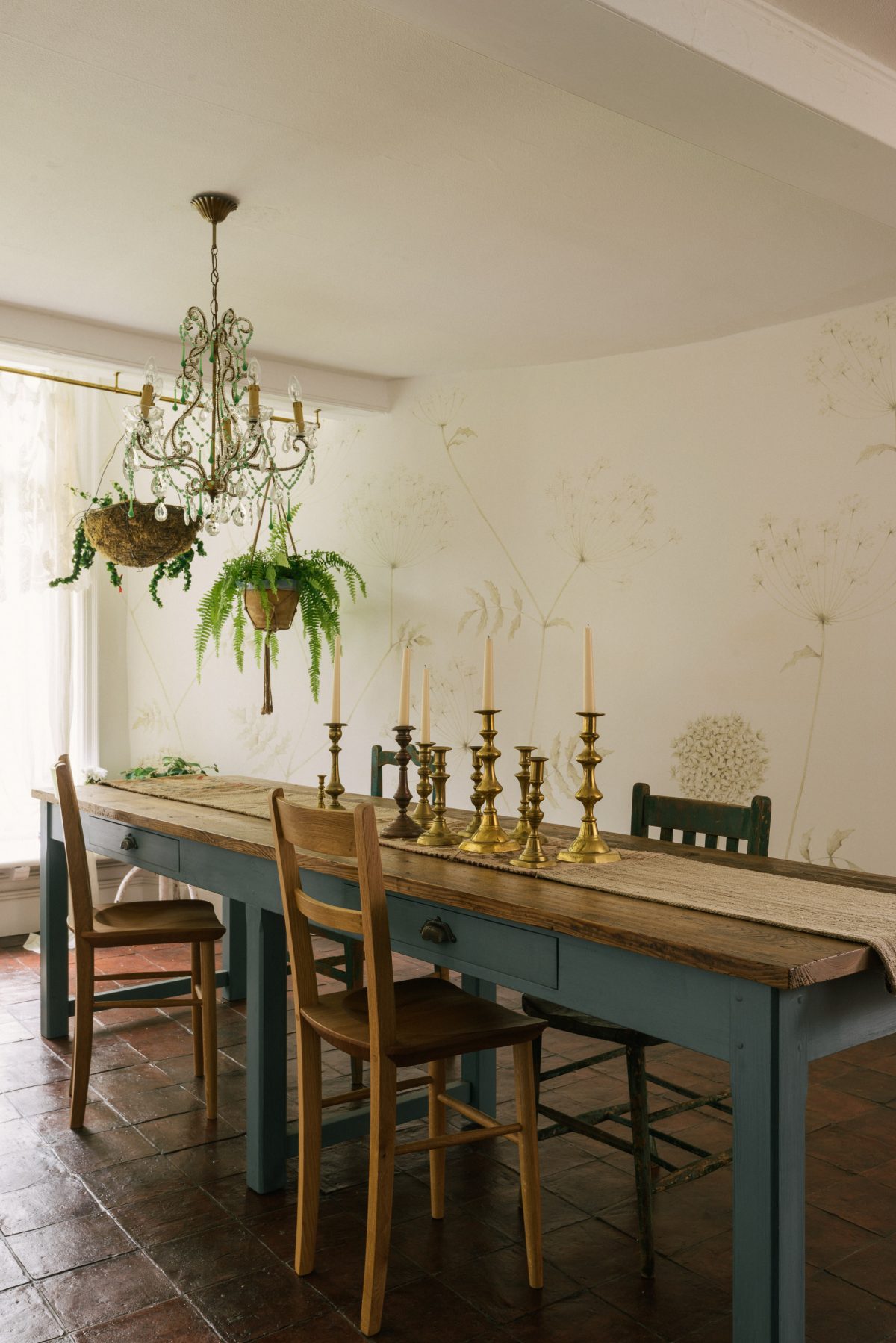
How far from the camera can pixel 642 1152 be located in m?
2.02

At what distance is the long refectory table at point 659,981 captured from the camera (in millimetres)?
1383

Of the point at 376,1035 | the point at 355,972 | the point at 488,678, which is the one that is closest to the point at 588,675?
the point at 488,678

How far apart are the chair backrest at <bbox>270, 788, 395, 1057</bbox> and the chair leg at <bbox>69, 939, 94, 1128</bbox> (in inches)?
35.8

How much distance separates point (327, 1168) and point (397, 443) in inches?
118

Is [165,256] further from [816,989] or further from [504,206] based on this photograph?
[816,989]

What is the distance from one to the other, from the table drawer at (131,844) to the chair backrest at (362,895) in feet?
2.64

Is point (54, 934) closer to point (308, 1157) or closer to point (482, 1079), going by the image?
point (482, 1079)

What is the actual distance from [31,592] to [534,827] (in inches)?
138

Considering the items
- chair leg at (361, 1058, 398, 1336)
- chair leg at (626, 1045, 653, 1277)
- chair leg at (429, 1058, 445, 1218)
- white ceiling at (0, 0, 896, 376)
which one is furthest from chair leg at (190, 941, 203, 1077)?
white ceiling at (0, 0, 896, 376)

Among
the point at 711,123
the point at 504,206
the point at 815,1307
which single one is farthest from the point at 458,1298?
the point at 504,206

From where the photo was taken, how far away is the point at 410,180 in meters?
2.57

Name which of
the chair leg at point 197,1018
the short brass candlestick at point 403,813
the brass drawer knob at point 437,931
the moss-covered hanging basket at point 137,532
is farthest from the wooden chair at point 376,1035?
the moss-covered hanging basket at point 137,532

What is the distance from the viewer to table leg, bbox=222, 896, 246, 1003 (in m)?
3.63

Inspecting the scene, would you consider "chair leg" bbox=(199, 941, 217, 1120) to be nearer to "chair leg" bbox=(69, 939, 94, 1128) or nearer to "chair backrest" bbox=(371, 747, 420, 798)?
"chair leg" bbox=(69, 939, 94, 1128)
